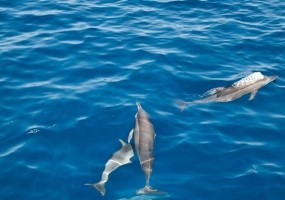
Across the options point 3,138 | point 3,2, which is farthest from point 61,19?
point 3,138

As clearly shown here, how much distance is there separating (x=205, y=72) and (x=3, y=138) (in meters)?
7.53

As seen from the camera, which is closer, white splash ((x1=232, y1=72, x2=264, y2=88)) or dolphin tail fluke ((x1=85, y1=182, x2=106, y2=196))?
dolphin tail fluke ((x1=85, y1=182, x2=106, y2=196))

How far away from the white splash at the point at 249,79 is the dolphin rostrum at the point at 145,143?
350 centimetres

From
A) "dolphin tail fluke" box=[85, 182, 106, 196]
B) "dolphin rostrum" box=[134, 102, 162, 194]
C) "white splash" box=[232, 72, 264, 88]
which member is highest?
"white splash" box=[232, 72, 264, 88]

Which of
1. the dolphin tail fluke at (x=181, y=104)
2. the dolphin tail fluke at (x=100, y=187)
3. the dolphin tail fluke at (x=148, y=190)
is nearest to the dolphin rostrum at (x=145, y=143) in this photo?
the dolphin tail fluke at (x=148, y=190)

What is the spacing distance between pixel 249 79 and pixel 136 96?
12.6ft

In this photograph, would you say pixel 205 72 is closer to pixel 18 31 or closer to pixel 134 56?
pixel 134 56

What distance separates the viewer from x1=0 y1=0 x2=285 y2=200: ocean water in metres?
11.2

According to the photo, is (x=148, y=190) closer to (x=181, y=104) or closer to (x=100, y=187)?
(x=100, y=187)

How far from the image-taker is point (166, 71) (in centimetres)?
1620

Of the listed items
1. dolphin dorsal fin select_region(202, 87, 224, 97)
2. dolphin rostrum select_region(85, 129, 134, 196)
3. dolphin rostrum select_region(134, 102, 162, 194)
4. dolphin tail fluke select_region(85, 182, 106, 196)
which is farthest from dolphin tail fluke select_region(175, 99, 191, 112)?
dolphin tail fluke select_region(85, 182, 106, 196)

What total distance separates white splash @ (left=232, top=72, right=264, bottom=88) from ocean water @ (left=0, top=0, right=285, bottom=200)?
492 mm

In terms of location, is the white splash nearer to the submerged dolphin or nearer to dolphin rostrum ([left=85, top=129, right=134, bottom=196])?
the submerged dolphin

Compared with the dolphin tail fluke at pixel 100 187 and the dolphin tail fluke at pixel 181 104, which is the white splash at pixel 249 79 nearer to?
the dolphin tail fluke at pixel 181 104
